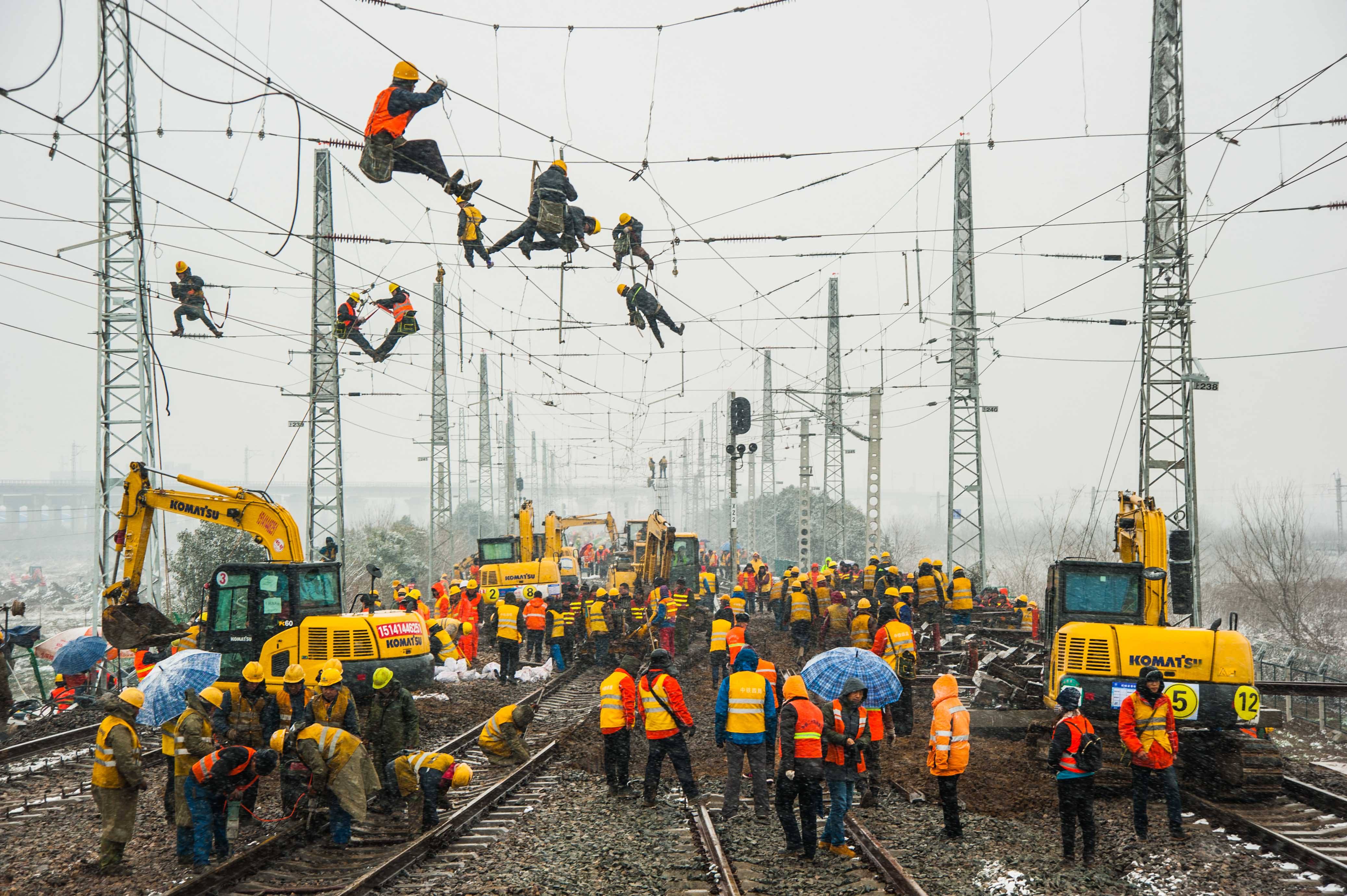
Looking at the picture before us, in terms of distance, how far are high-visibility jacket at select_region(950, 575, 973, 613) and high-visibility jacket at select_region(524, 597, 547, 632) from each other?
345 inches

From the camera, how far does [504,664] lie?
17.9 meters

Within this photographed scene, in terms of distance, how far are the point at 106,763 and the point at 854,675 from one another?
20.9ft

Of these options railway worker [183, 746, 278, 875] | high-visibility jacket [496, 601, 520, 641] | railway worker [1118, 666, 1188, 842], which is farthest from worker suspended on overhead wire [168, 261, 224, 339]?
railway worker [1118, 666, 1188, 842]

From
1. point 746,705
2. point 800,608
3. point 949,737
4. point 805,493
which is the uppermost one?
point 805,493

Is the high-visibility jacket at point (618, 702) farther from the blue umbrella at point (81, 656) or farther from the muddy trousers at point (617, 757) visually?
the blue umbrella at point (81, 656)

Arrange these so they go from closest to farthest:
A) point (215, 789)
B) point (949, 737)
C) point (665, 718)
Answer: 1. point (215, 789)
2. point (949, 737)
3. point (665, 718)

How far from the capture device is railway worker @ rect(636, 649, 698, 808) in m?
8.86

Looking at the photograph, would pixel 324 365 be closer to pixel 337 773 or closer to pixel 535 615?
pixel 535 615

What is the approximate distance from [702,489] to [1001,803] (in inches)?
2660

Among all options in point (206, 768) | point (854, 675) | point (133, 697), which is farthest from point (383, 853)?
point (854, 675)

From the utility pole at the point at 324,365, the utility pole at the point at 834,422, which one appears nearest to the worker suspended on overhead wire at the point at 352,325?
the utility pole at the point at 324,365

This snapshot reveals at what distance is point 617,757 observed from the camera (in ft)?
31.9

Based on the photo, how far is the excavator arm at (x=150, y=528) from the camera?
43.1ft

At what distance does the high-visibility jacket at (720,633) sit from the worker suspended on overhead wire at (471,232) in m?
6.41
